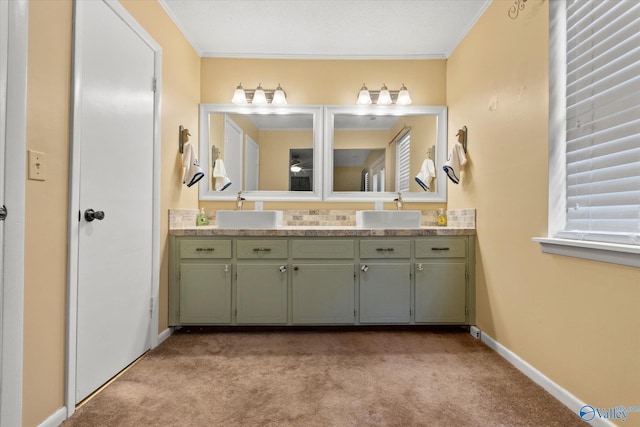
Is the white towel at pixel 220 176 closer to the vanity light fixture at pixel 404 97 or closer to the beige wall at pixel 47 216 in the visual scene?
the beige wall at pixel 47 216

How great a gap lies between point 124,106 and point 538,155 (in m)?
2.33

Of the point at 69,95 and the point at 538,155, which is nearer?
the point at 69,95

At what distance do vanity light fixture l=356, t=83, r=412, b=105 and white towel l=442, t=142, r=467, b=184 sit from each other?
678 mm

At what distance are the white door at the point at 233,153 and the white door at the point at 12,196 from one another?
5.69 feet

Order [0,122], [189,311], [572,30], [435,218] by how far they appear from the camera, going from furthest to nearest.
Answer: [435,218], [189,311], [572,30], [0,122]

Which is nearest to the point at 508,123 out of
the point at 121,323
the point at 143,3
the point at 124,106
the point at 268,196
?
the point at 268,196

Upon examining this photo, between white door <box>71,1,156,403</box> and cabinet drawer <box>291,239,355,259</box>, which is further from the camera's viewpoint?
cabinet drawer <box>291,239,355,259</box>

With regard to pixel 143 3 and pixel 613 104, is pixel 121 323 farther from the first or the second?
pixel 613 104

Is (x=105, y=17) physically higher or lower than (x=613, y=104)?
higher

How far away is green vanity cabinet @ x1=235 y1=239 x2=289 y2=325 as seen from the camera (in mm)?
2318

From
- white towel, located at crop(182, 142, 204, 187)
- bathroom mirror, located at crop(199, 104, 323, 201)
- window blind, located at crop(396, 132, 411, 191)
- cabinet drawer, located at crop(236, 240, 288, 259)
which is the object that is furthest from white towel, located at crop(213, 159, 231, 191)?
window blind, located at crop(396, 132, 411, 191)

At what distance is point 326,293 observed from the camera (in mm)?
2342

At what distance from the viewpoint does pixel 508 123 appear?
193 cm

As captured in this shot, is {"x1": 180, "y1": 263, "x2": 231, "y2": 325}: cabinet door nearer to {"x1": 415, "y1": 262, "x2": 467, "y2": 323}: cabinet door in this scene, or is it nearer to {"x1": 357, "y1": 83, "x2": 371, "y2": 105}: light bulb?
{"x1": 415, "y1": 262, "x2": 467, "y2": 323}: cabinet door
